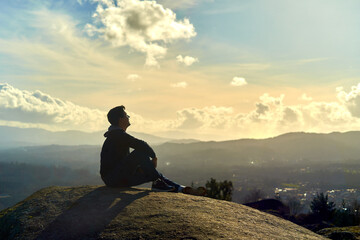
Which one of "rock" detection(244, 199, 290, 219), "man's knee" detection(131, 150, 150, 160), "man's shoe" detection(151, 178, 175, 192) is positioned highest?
"man's knee" detection(131, 150, 150, 160)

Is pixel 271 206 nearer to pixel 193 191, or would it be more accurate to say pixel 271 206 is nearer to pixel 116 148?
pixel 193 191

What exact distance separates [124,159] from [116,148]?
465 mm

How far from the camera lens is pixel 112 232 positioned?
5613 millimetres

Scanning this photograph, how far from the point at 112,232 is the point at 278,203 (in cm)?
1964

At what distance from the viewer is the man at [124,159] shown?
8477 mm

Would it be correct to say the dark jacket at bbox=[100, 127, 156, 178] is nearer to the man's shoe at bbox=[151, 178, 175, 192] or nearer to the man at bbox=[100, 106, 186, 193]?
the man at bbox=[100, 106, 186, 193]

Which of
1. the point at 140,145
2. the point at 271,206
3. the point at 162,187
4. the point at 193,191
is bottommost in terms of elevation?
the point at 271,206

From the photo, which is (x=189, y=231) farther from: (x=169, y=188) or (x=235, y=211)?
(x=169, y=188)

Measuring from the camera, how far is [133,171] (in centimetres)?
863

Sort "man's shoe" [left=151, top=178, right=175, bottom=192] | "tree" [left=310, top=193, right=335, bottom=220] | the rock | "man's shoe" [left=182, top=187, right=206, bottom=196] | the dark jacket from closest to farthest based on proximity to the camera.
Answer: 1. the dark jacket
2. "man's shoe" [left=151, top=178, right=175, bottom=192]
3. "man's shoe" [left=182, top=187, right=206, bottom=196]
4. "tree" [left=310, top=193, right=335, bottom=220]
5. the rock

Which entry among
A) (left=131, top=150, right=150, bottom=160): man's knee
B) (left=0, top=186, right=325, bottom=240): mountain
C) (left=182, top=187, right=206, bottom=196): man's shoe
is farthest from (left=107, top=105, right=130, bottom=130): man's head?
(left=182, top=187, right=206, bottom=196): man's shoe

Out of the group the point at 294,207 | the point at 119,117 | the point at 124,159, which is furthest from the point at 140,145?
the point at 294,207

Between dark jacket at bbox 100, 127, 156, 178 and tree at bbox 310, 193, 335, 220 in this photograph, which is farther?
tree at bbox 310, 193, 335, 220

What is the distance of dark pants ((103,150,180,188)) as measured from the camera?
8.52 m
